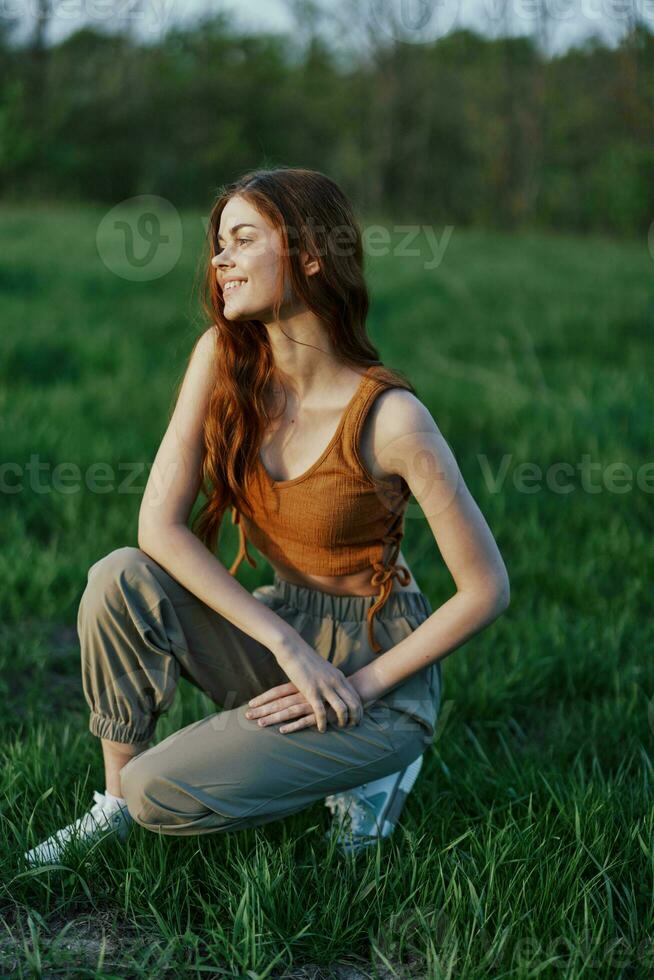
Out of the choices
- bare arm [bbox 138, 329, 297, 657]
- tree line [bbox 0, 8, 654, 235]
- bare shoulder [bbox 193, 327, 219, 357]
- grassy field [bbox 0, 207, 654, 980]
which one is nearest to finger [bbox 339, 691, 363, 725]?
bare arm [bbox 138, 329, 297, 657]

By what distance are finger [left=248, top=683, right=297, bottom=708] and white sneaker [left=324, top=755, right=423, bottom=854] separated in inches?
10.1

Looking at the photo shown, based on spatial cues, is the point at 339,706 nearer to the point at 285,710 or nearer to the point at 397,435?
the point at 285,710

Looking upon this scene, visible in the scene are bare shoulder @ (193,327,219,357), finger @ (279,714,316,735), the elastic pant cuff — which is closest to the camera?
finger @ (279,714,316,735)

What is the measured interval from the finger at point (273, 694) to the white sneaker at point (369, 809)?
0.26 metres

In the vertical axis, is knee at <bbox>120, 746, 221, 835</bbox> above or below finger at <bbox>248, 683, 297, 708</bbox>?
below

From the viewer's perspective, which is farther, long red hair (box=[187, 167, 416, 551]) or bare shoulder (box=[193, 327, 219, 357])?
bare shoulder (box=[193, 327, 219, 357])

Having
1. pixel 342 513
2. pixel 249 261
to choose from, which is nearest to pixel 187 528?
pixel 342 513

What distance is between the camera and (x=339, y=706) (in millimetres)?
1769

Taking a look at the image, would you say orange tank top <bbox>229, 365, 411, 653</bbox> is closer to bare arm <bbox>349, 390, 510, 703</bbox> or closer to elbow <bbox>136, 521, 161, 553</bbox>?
bare arm <bbox>349, 390, 510, 703</bbox>

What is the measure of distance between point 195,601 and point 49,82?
2215cm

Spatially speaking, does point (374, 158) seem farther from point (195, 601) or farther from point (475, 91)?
point (195, 601)

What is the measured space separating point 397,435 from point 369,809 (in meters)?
0.72

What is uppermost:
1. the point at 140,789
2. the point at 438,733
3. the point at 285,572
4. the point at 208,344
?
the point at 208,344

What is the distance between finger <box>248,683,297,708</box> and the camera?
1780 millimetres
